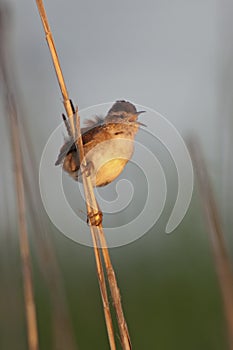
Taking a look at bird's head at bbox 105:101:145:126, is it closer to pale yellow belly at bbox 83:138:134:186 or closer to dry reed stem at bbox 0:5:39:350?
pale yellow belly at bbox 83:138:134:186

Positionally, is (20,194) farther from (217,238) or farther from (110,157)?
(217,238)

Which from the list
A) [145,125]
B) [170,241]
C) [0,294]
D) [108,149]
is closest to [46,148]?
[108,149]

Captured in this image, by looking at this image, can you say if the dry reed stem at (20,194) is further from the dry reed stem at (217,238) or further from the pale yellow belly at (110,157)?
the dry reed stem at (217,238)

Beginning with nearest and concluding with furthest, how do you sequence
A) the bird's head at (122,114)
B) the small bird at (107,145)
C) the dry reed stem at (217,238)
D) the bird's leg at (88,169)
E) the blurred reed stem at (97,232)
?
the blurred reed stem at (97,232) → the bird's leg at (88,169) → the dry reed stem at (217,238) → the small bird at (107,145) → the bird's head at (122,114)

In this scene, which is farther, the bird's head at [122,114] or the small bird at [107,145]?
the bird's head at [122,114]

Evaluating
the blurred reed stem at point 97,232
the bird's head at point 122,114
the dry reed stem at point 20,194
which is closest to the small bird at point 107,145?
the bird's head at point 122,114

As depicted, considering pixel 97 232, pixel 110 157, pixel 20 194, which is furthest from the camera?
pixel 110 157

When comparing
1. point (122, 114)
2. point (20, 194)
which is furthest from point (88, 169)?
point (122, 114)
